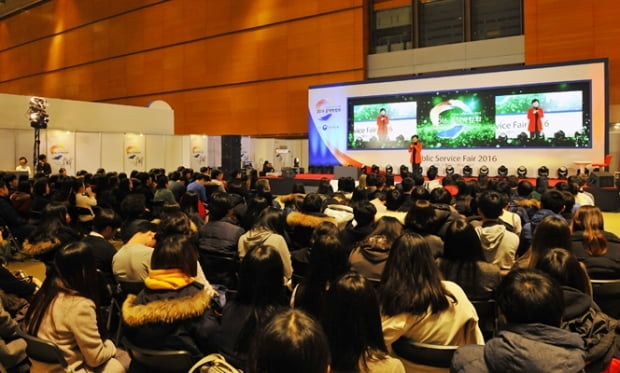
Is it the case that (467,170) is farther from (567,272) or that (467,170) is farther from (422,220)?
(567,272)

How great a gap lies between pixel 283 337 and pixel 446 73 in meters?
13.5

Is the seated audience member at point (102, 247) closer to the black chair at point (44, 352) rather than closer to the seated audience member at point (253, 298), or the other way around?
the black chair at point (44, 352)

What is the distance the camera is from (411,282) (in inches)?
82.2

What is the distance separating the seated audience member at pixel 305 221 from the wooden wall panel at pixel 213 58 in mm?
12184

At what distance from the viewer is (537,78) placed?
40.1ft

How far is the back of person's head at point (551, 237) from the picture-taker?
277 cm

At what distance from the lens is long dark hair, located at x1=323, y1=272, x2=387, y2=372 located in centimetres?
157

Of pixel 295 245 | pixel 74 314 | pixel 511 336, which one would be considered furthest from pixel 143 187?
pixel 511 336

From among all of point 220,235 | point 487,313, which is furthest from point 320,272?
point 220,235

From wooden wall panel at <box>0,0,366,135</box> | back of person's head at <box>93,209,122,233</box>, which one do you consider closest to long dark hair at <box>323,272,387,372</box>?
back of person's head at <box>93,209,122,233</box>

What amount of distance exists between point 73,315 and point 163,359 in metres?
0.47

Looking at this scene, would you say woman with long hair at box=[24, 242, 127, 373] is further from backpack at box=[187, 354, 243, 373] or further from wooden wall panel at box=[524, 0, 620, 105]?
wooden wall panel at box=[524, 0, 620, 105]

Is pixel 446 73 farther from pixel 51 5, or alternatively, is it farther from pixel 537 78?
pixel 51 5

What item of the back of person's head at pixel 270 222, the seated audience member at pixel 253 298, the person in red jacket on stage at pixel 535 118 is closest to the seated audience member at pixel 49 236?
the back of person's head at pixel 270 222
